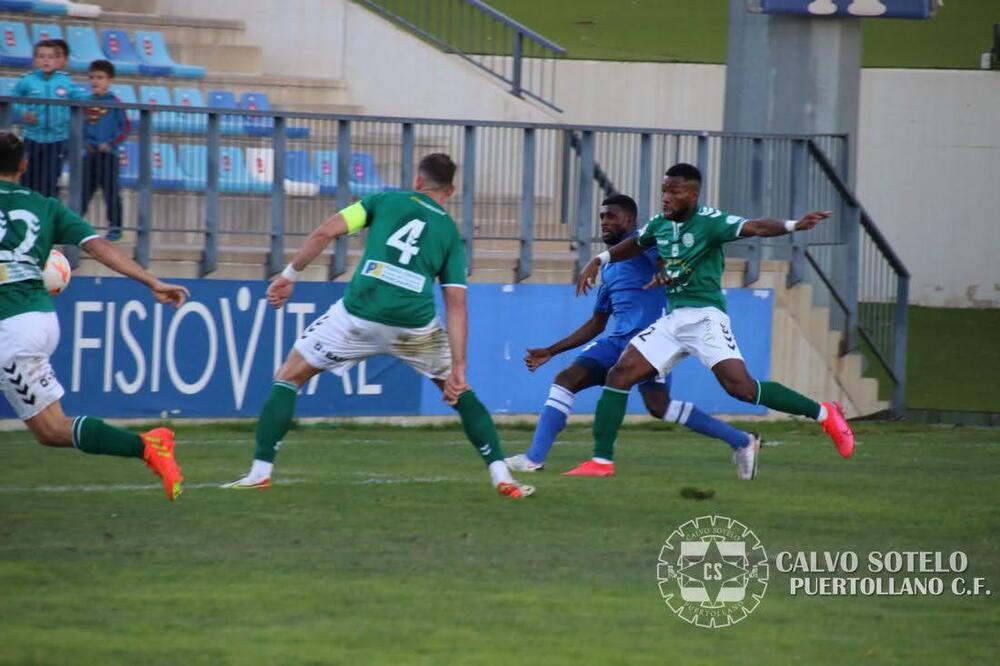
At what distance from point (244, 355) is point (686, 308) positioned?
4878 mm

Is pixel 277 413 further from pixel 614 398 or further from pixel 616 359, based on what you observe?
pixel 616 359

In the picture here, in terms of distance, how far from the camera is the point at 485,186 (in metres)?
15.8

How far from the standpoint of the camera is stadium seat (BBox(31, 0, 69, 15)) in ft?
67.5

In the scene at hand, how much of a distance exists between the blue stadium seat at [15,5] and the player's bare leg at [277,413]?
11.9 meters

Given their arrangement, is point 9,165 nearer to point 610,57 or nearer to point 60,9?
point 60,9

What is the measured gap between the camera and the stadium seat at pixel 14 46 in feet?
61.8

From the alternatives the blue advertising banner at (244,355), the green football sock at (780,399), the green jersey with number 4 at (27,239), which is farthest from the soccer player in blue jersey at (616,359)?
the blue advertising banner at (244,355)

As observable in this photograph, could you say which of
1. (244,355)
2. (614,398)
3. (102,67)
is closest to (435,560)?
(614,398)

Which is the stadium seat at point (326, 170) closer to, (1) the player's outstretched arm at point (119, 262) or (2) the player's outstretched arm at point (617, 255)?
(2) the player's outstretched arm at point (617, 255)

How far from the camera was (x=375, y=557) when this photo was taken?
26.8 feet

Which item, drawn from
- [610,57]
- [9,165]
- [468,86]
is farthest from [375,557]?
[610,57]

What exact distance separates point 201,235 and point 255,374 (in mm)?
1245

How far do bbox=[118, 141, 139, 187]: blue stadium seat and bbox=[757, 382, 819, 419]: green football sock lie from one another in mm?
5884

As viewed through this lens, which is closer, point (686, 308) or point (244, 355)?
point (686, 308)
